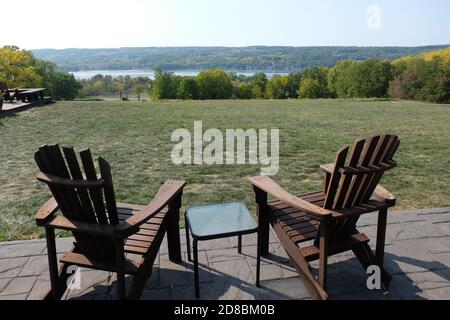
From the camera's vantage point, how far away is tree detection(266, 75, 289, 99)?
232 feet

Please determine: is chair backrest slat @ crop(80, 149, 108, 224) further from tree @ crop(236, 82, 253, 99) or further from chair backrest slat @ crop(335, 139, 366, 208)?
tree @ crop(236, 82, 253, 99)

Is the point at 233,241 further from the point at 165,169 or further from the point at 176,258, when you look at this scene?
the point at 165,169

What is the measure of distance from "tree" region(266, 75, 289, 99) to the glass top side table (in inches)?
2697

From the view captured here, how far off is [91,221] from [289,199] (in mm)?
1250

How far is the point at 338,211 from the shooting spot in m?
2.38

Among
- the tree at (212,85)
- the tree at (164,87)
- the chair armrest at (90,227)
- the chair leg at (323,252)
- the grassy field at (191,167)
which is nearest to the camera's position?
the chair armrest at (90,227)

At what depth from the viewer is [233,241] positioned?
337 centimetres

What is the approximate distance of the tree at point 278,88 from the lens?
7056cm

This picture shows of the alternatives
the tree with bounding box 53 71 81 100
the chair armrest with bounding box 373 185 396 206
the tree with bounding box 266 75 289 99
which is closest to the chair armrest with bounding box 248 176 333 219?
the chair armrest with bounding box 373 185 396 206

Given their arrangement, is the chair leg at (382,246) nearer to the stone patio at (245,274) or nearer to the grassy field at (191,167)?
the stone patio at (245,274)

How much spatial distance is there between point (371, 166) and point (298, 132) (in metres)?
7.06

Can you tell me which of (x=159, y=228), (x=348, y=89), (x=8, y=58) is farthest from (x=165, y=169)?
(x=348, y=89)

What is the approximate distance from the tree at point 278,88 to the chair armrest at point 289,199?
224 feet

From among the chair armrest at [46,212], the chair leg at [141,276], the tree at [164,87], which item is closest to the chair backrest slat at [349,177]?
the chair leg at [141,276]
